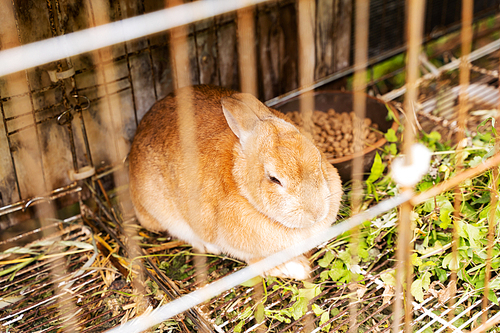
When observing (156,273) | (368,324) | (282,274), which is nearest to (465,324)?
(368,324)

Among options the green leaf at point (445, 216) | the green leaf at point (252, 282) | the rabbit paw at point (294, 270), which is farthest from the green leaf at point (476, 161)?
the green leaf at point (252, 282)

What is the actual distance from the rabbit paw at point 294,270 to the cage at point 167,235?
4 cm

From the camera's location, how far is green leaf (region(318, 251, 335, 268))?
2.31m

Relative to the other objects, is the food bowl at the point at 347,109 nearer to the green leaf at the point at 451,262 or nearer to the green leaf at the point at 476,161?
the green leaf at the point at 476,161

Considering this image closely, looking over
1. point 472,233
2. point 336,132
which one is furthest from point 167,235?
point 472,233

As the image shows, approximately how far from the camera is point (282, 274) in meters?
2.32

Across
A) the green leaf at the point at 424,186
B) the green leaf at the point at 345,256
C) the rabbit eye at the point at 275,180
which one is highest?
the rabbit eye at the point at 275,180

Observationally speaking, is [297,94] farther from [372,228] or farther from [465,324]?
[465,324]

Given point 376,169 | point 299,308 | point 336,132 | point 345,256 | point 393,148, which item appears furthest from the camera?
point 336,132

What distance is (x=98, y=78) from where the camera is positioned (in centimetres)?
268

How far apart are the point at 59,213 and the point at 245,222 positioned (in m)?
1.23

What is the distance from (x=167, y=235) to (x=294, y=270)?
2.56ft

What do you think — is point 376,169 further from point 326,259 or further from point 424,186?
point 326,259

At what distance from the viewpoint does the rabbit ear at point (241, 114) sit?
2.09m
